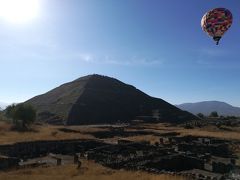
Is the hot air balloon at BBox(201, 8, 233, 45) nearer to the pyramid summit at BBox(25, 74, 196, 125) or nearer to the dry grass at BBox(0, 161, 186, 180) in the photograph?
the dry grass at BBox(0, 161, 186, 180)

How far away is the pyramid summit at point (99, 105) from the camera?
354 ft

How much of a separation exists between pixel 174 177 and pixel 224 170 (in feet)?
27.7

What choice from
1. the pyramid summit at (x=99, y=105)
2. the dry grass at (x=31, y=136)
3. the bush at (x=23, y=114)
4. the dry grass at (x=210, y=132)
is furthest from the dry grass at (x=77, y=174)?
the pyramid summit at (x=99, y=105)

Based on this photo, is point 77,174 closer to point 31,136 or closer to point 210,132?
point 31,136

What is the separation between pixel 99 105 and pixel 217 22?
87.1m

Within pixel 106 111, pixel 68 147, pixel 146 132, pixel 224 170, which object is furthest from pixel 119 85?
pixel 224 170

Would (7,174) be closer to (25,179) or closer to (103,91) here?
(25,179)

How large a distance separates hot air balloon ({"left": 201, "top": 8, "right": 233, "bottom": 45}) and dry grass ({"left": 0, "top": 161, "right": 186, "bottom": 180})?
14.5 m

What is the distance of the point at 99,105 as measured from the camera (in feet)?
389

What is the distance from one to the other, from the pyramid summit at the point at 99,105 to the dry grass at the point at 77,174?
227 ft

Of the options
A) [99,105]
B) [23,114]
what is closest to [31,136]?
[23,114]

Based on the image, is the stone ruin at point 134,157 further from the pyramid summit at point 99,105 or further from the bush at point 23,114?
the pyramid summit at point 99,105

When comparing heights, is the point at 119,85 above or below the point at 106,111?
above

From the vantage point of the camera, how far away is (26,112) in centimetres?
7062
